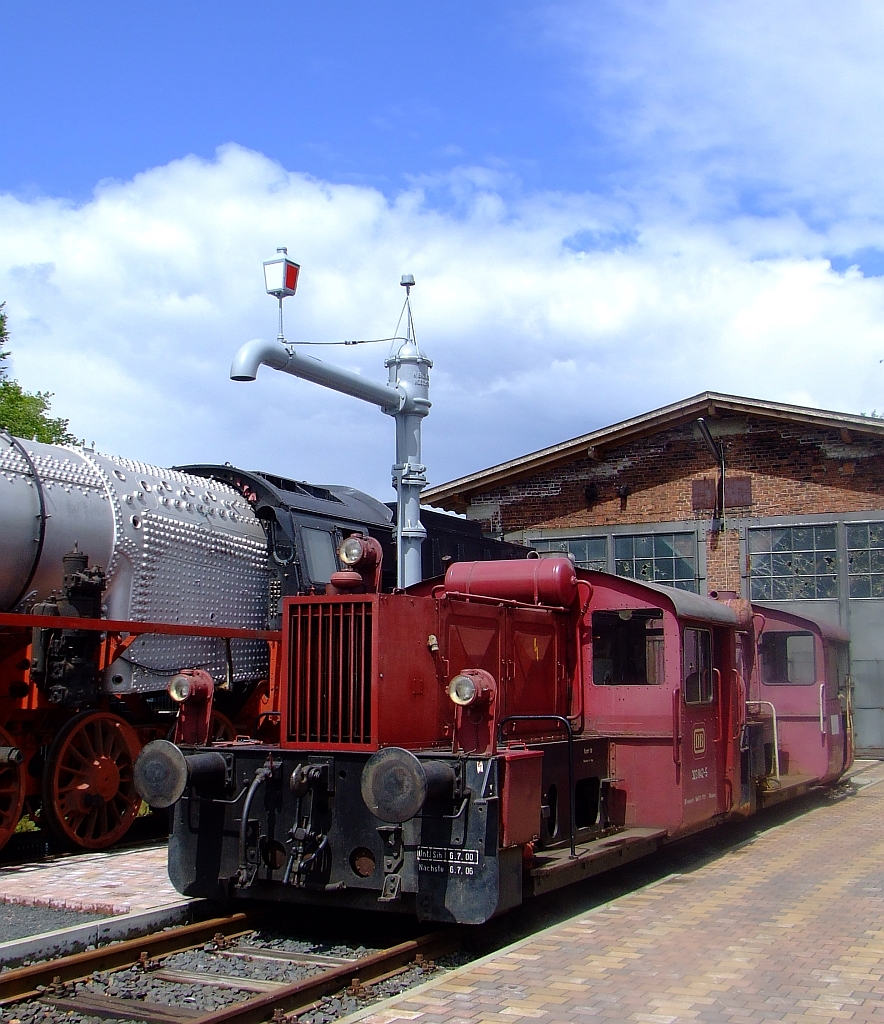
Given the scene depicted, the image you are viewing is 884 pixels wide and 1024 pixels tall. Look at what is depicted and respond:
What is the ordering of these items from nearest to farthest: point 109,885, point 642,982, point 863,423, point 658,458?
point 642,982 → point 109,885 → point 863,423 → point 658,458

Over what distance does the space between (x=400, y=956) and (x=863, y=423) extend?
541 inches

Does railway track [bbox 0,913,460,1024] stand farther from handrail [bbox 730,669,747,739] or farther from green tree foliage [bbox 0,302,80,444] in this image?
green tree foliage [bbox 0,302,80,444]

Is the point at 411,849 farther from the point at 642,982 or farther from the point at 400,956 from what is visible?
the point at 642,982

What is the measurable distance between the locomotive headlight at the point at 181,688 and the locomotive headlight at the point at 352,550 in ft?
4.57

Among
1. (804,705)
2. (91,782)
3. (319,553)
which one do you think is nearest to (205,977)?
(91,782)

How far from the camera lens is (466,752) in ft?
21.4

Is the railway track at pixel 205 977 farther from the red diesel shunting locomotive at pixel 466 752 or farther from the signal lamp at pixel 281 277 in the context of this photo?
the signal lamp at pixel 281 277

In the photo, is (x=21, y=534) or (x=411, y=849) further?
(x=21, y=534)

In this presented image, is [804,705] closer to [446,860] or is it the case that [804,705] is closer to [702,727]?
[702,727]

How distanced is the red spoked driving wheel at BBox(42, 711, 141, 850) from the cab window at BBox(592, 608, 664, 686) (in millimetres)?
4206

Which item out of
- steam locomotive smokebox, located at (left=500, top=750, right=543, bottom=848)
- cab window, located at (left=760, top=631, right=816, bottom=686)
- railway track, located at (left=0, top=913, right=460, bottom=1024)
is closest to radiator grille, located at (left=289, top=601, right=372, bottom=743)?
steam locomotive smokebox, located at (left=500, top=750, right=543, bottom=848)

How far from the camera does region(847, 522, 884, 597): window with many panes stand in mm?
17766

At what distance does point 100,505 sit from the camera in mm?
9672

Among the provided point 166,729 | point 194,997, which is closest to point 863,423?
point 166,729
